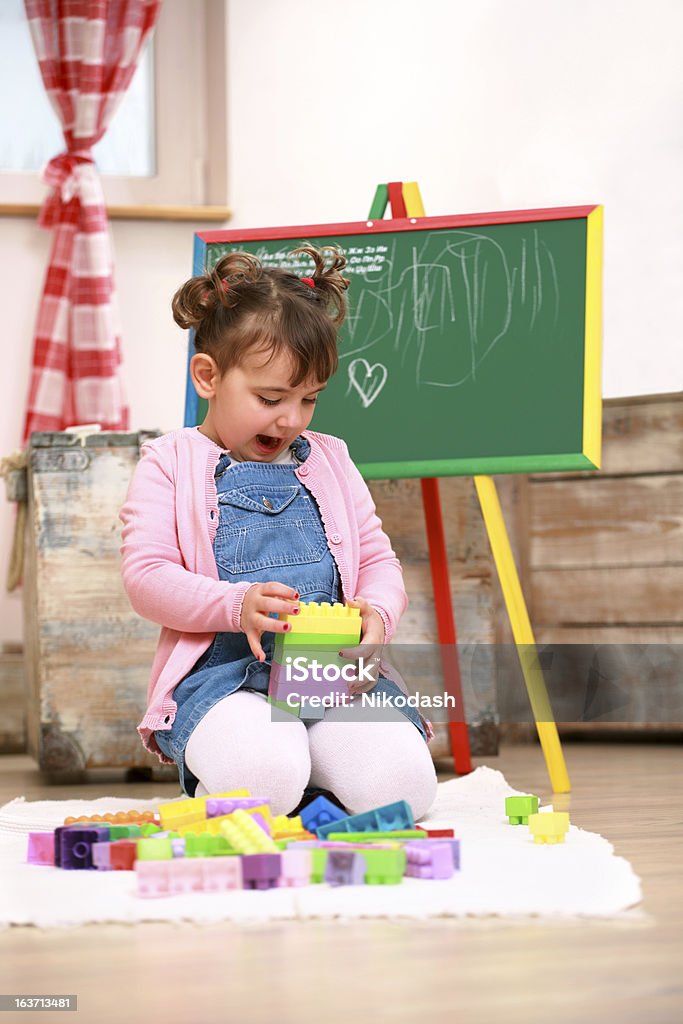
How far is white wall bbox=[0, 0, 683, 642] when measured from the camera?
262 centimetres

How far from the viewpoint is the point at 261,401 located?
4.91 ft

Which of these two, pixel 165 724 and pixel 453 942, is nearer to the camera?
pixel 453 942

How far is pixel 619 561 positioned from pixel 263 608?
4.52ft

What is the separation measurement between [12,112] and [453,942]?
249cm

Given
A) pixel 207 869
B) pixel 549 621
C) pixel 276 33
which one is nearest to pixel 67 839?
pixel 207 869

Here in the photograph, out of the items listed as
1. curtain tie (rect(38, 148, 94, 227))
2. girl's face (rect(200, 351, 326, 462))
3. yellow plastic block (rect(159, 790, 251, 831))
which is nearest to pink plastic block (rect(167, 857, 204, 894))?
yellow plastic block (rect(159, 790, 251, 831))

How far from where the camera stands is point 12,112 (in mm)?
2881

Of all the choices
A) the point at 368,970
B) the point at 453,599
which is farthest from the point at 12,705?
the point at 368,970

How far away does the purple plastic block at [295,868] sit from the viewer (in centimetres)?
105

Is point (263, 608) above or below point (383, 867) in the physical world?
above

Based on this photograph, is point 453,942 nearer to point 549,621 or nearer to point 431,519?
point 431,519

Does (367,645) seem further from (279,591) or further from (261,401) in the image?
(261,401)

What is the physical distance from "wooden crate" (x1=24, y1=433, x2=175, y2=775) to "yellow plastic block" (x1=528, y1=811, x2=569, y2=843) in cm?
88

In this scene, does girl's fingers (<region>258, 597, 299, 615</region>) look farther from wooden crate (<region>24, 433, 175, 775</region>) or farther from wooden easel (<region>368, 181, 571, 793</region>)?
wooden crate (<region>24, 433, 175, 775</region>)
